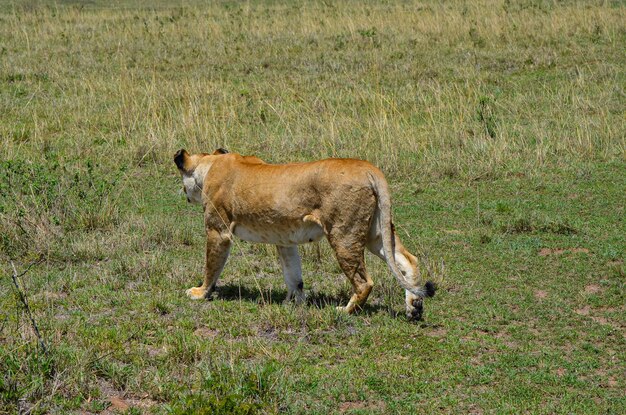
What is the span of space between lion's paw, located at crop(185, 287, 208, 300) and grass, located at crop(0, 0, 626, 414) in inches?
4.3

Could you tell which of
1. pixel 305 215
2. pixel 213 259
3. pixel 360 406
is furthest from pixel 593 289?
pixel 213 259

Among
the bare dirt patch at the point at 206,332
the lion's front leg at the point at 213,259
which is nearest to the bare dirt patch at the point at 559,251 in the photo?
the lion's front leg at the point at 213,259

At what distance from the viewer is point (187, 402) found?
553cm

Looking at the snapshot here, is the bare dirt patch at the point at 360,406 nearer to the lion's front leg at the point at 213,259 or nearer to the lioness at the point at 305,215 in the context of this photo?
the lioness at the point at 305,215

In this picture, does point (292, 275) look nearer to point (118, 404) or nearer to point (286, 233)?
point (286, 233)

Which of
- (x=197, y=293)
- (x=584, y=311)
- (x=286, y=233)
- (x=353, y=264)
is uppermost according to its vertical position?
(x=286, y=233)

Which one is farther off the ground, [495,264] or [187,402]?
[187,402]

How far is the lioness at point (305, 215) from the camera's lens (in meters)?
7.51

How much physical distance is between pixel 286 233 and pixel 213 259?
71 cm

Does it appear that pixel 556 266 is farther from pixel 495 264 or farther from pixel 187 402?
pixel 187 402

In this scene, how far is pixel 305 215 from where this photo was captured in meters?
7.71

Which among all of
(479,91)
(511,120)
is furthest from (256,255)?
(479,91)

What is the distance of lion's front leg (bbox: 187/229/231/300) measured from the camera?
8.11 m

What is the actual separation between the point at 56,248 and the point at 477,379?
15.7ft
